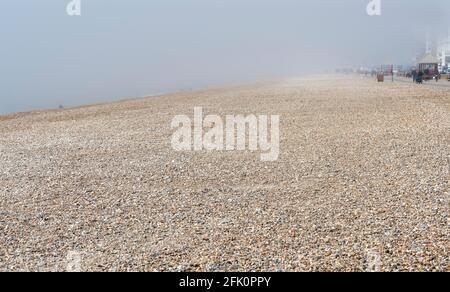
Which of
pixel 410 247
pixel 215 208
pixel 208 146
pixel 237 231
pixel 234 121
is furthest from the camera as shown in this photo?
pixel 234 121

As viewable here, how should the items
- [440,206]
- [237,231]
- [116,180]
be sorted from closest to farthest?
[237,231] → [440,206] → [116,180]

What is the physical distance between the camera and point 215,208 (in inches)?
326

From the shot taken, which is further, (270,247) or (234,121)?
(234,121)

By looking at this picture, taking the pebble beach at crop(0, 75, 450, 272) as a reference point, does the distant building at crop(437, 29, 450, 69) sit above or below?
above

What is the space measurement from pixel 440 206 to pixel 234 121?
12.9 meters

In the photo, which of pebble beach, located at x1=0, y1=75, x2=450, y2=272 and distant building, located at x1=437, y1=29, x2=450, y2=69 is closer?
pebble beach, located at x1=0, y1=75, x2=450, y2=272

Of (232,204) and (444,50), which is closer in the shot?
(232,204)

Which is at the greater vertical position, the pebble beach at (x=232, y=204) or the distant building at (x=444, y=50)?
the distant building at (x=444, y=50)

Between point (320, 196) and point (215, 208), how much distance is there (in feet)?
6.56

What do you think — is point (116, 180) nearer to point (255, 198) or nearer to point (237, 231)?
point (255, 198)

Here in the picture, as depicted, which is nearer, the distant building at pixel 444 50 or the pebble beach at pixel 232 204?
the pebble beach at pixel 232 204
